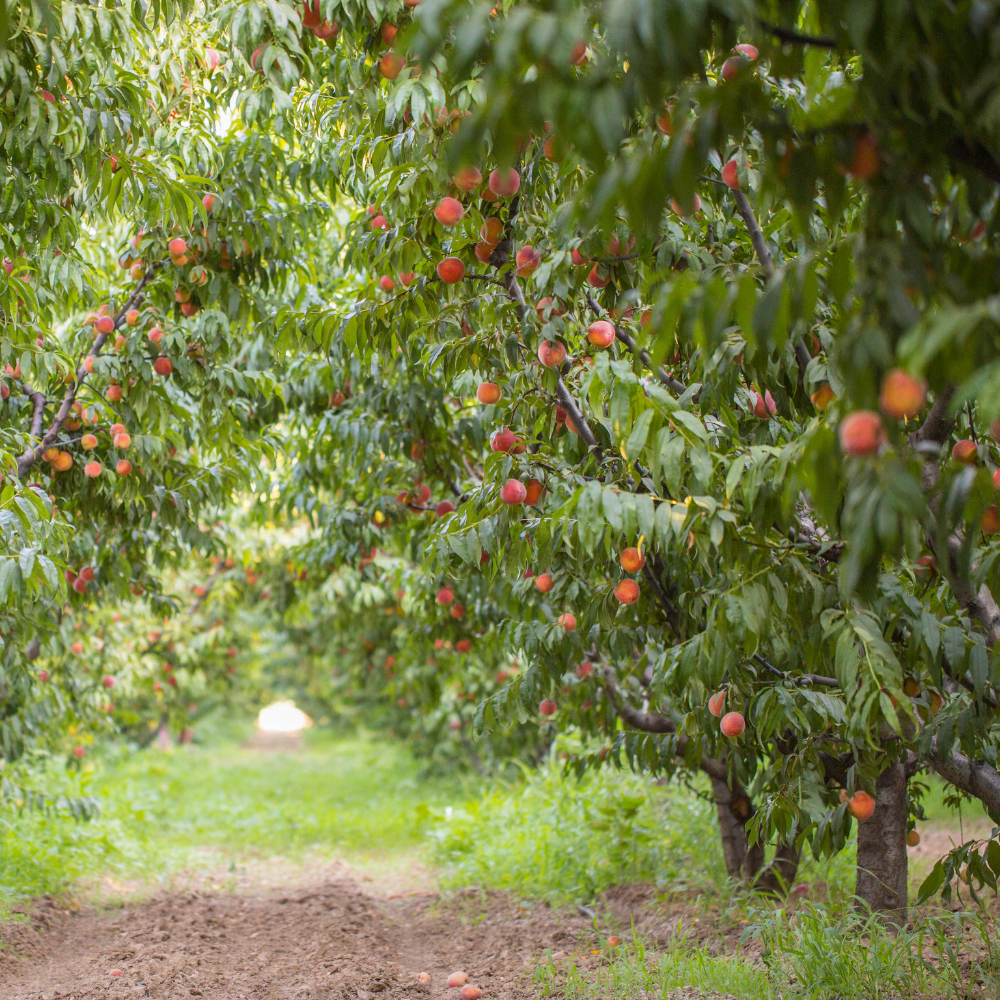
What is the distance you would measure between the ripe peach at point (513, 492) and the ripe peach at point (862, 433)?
1.33 m

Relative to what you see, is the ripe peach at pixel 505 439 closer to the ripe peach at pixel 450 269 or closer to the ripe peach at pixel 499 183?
the ripe peach at pixel 450 269

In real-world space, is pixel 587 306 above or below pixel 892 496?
above

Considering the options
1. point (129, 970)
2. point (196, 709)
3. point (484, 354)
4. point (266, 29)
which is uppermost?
point (266, 29)

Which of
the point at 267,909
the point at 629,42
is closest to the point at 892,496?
the point at 629,42

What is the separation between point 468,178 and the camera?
2.44 m

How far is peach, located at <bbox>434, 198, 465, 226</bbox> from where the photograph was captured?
2531 mm

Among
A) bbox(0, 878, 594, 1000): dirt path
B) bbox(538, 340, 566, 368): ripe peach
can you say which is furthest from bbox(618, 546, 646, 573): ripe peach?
bbox(0, 878, 594, 1000): dirt path

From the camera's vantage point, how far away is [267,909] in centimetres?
494

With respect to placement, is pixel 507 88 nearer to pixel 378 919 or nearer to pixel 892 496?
pixel 892 496

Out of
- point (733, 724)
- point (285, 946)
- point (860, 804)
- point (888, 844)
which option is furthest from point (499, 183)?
point (285, 946)

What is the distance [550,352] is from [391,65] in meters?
0.98

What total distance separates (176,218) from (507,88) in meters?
2.17

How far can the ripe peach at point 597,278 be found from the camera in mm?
2559

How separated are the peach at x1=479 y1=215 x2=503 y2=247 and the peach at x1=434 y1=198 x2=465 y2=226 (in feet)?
0.40
